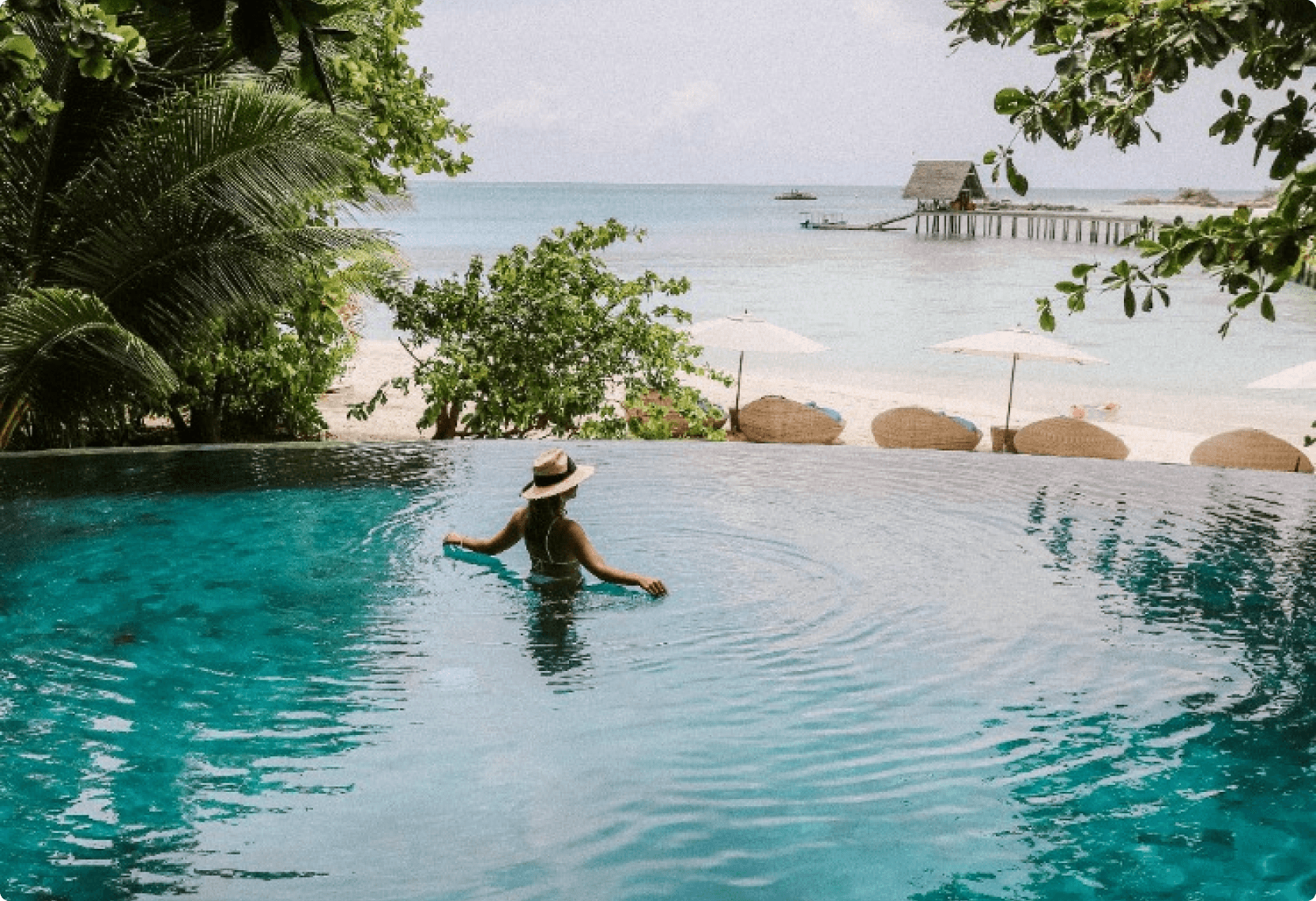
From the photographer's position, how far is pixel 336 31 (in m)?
1.63

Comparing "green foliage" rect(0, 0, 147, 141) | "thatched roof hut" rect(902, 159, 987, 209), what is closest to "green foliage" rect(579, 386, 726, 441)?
"green foliage" rect(0, 0, 147, 141)

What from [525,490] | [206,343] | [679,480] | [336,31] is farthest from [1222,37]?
[206,343]

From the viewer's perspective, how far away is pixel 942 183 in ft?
310

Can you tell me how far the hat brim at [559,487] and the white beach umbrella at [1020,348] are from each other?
32.8 ft

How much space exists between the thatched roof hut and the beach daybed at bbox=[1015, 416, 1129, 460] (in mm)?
81356

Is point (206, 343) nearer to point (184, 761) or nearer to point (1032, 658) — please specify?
point (184, 761)

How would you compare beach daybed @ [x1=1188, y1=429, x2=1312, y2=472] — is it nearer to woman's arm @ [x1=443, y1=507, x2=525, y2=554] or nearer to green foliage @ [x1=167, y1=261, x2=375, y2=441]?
woman's arm @ [x1=443, y1=507, x2=525, y2=554]

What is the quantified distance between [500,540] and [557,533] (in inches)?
19.3

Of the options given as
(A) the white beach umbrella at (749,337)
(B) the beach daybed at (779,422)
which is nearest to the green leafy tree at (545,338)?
(B) the beach daybed at (779,422)

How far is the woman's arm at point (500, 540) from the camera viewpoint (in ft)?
23.7

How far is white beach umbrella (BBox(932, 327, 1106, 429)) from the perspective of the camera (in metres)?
Result: 16.1

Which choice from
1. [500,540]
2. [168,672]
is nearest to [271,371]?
[500,540]

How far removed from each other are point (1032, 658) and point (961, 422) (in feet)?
29.5

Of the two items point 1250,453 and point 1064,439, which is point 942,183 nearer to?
point 1064,439
